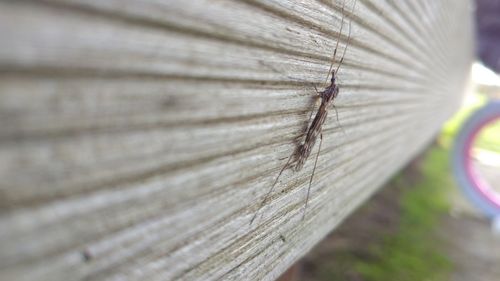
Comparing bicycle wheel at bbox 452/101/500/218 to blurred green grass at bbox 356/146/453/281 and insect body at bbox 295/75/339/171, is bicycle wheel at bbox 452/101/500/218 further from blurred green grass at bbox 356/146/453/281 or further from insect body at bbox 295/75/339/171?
insect body at bbox 295/75/339/171

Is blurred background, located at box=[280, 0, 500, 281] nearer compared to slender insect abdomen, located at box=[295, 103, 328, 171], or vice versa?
slender insect abdomen, located at box=[295, 103, 328, 171]

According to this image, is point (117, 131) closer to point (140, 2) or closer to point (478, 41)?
point (140, 2)

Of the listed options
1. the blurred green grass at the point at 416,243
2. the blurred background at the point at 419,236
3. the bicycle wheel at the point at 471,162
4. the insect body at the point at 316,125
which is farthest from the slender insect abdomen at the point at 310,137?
the bicycle wheel at the point at 471,162

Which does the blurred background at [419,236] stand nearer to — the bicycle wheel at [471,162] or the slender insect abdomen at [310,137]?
the bicycle wheel at [471,162]

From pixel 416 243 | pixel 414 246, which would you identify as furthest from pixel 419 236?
pixel 414 246

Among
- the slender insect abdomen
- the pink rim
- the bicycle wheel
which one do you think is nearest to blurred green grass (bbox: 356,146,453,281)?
the bicycle wheel

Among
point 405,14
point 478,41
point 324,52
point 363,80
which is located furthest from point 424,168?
point 324,52
